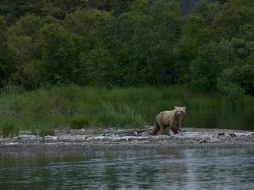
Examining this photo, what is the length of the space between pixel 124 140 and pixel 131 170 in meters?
8.22

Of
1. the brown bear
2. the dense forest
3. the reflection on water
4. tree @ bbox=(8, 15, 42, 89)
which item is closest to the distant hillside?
tree @ bbox=(8, 15, 42, 89)

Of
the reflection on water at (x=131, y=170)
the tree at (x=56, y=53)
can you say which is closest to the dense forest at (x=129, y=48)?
the tree at (x=56, y=53)

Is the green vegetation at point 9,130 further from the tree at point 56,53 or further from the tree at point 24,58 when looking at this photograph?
the tree at point 56,53

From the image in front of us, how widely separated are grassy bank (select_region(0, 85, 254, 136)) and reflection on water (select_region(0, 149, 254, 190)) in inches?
312

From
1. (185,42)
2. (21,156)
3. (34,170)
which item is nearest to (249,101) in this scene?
(185,42)

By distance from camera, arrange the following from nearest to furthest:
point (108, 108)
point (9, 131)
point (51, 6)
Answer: point (9, 131), point (108, 108), point (51, 6)

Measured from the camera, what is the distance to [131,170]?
26.9 metres

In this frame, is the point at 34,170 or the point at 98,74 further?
the point at 98,74

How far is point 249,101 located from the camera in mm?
61188

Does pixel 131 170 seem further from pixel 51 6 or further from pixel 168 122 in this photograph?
pixel 51 6

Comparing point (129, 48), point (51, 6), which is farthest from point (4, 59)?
point (51, 6)

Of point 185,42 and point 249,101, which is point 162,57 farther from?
point 249,101

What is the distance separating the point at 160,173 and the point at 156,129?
37.5 feet

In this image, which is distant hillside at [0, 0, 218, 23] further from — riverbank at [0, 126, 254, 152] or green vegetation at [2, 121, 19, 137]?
riverbank at [0, 126, 254, 152]
